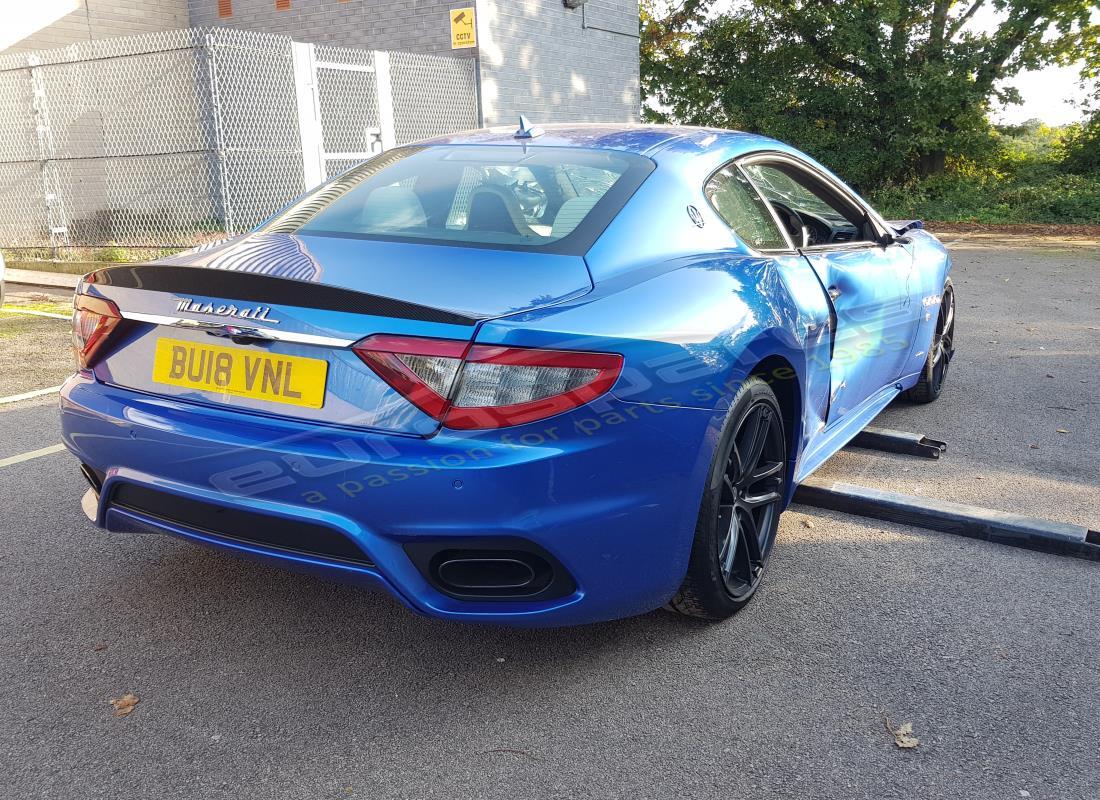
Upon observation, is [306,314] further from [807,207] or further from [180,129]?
[180,129]

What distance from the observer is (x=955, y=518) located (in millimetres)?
3607

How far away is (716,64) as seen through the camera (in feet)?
78.7

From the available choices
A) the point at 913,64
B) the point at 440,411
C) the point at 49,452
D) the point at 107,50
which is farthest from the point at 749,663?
the point at 913,64

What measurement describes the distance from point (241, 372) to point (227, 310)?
15cm

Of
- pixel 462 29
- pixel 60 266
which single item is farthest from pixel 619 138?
pixel 462 29

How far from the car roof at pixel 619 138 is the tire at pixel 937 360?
2.19 meters

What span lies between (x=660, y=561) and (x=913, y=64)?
2144 centimetres

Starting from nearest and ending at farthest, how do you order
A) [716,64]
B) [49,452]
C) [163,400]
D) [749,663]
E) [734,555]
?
[163,400]
[749,663]
[734,555]
[49,452]
[716,64]

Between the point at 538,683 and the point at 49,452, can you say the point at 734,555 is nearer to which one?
the point at 538,683

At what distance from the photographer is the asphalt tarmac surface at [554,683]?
2.18 metres

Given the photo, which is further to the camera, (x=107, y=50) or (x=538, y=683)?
(x=107, y=50)

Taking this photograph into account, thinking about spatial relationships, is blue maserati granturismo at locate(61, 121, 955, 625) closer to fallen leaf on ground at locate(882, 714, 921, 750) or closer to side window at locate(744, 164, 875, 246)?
side window at locate(744, 164, 875, 246)

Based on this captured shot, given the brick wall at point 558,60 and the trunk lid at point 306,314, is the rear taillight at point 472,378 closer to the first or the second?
the trunk lid at point 306,314

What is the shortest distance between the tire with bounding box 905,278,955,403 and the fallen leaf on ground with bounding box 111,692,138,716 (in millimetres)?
4237
